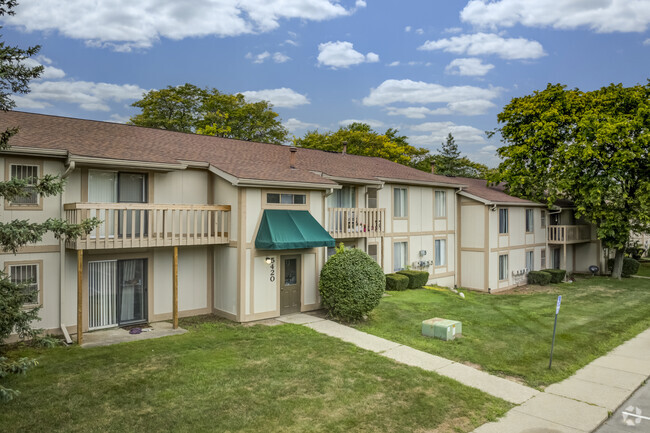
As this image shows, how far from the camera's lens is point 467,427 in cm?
749

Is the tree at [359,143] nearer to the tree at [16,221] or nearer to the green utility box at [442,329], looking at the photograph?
the green utility box at [442,329]

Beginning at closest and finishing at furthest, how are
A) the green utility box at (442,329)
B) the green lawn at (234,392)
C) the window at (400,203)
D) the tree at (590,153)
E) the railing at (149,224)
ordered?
the green lawn at (234,392) < the railing at (149,224) < the green utility box at (442,329) < the window at (400,203) < the tree at (590,153)

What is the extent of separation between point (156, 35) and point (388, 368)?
28516 mm

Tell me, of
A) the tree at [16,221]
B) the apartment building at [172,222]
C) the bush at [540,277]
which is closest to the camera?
the tree at [16,221]

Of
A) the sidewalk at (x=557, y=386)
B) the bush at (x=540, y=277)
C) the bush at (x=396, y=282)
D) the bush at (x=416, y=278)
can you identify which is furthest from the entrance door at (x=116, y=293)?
the bush at (x=540, y=277)

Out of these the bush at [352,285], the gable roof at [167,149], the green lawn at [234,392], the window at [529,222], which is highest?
the gable roof at [167,149]

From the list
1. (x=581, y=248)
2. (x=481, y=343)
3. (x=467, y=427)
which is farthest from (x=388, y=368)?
(x=581, y=248)

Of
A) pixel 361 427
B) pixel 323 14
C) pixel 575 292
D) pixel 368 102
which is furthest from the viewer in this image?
pixel 368 102

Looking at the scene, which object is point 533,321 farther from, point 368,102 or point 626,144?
point 368,102

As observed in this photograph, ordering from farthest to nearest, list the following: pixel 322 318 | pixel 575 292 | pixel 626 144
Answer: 1. pixel 626 144
2. pixel 575 292
3. pixel 322 318

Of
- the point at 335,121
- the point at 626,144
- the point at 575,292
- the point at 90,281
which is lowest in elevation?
the point at 575,292

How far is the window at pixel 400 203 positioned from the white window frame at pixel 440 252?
3.14 meters

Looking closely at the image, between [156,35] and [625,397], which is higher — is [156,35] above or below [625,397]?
above

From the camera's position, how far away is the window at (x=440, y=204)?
2397 cm
